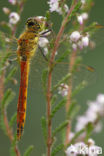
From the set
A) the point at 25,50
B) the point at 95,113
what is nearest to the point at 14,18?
the point at 25,50

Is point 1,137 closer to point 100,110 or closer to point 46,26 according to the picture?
point 100,110

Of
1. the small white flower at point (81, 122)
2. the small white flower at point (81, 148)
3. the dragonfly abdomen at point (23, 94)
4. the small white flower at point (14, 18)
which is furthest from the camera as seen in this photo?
the small white flower at point (81, 122)

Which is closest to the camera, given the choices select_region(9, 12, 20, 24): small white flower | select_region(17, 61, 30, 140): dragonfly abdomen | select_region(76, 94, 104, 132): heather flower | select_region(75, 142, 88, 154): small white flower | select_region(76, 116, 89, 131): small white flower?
select_region(75, 142, 88, 154): small white flower

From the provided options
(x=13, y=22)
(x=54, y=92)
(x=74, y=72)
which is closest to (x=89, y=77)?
(x=74, y=72)

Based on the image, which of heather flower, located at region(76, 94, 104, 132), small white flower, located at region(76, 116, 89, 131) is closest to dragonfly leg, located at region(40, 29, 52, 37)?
Result: heather flower, located at region(76, 94, 104, 132)

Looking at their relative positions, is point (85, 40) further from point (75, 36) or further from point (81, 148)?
point (81, 148)

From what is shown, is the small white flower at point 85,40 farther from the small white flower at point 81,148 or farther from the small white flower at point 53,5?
the small white flower at point 81,148

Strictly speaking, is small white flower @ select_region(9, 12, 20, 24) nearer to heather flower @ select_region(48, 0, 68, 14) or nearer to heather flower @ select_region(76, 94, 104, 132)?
heather flower @ select_region(48, 0, 68, 14)

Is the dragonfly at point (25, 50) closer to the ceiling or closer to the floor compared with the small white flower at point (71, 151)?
closer to the ceiling

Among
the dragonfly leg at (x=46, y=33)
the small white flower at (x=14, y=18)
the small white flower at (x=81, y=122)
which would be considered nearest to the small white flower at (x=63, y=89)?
the dragonfly leg at (x=46, y=33)
